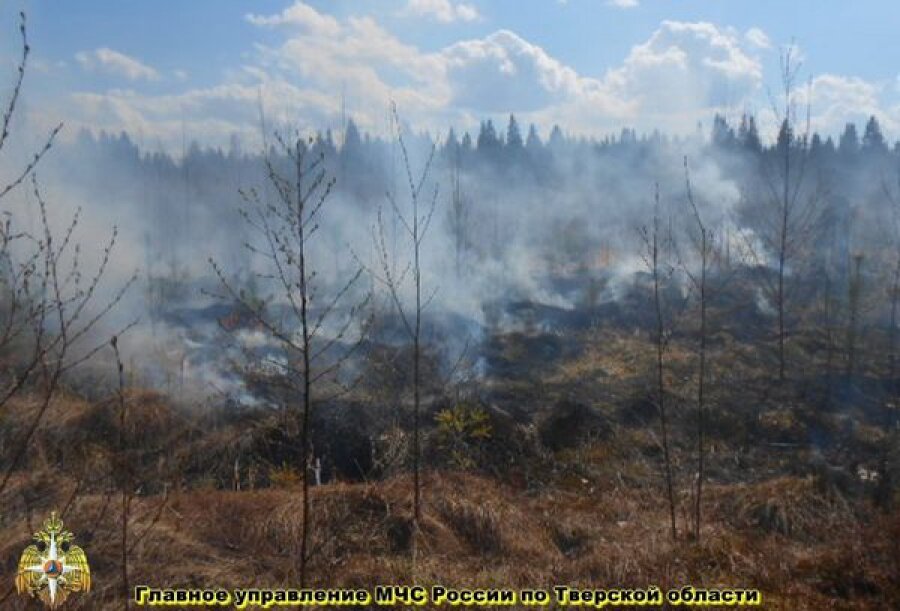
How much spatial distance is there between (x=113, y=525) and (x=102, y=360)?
33.1 feet

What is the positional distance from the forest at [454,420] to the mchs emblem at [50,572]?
6.6 inches

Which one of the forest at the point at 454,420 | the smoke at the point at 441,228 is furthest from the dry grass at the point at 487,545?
the smoke at the point at 441,228

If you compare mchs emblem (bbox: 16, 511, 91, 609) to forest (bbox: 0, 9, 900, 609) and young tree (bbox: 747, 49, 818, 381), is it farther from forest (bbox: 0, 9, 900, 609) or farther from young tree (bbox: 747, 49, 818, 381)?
young tree (bbox: 747, 49, 818, 381)

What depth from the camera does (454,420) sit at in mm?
9109

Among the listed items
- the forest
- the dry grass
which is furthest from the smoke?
the dry grass

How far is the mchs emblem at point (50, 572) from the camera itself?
332 cm

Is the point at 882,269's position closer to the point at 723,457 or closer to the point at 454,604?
the point at 723,457

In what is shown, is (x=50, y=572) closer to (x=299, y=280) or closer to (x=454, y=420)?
(x=299, y=280)

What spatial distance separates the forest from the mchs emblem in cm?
17

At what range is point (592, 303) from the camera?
20344mm

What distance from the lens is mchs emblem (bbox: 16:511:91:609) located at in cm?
332

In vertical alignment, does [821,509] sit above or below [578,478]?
above

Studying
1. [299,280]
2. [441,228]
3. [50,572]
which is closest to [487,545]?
[299,280]

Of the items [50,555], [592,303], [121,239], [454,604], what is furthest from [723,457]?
[121,239]
